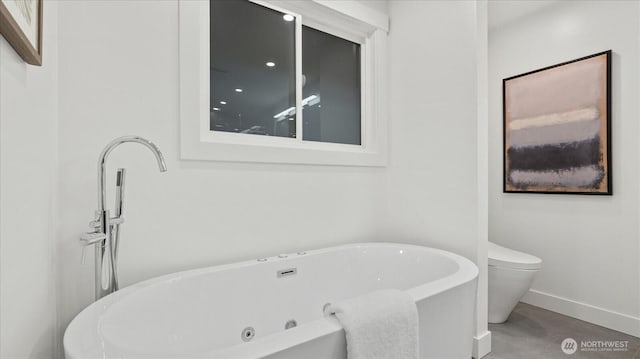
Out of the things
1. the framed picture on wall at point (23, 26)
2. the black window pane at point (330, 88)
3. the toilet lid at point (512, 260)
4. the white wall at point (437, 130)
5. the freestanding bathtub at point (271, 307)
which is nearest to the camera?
the framed picture on wall at point (23, 26)

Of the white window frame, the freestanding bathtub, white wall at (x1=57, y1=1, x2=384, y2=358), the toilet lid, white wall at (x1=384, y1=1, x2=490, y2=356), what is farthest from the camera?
the toilet lid

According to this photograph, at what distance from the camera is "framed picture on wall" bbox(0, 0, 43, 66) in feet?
1.84

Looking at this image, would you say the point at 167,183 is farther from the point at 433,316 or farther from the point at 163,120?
the point at 433,316

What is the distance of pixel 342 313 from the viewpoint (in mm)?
913

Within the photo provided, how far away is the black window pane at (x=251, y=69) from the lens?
172cm

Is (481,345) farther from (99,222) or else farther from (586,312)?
(99,222)

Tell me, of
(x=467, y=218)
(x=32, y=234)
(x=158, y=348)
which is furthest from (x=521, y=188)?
(x=32, y=234)

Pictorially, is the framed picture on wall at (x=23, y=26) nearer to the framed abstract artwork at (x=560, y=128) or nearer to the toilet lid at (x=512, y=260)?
the toilet lid at (x=512, y=260)

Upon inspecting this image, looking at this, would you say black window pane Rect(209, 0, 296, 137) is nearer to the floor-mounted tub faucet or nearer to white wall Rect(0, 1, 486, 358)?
white wall Rect(0, 1, 486, 358)

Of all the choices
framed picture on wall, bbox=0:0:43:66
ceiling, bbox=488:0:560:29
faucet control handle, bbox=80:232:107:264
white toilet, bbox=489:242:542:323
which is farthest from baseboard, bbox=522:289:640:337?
framed picture on wall, bbox=0:0:43:66

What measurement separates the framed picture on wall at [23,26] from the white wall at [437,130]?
1.95 m

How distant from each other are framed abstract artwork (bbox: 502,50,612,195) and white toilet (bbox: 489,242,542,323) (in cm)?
74

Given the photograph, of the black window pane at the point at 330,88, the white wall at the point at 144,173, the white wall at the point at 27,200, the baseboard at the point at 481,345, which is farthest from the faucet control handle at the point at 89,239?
the baseboard at the point at 481,345

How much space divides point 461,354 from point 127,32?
2.01m
